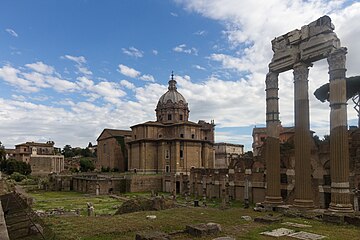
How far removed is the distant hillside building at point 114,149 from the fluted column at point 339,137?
5151 cm

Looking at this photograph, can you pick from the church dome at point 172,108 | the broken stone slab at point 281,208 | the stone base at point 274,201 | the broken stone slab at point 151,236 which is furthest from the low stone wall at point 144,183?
the broken stone slab at point 151,236

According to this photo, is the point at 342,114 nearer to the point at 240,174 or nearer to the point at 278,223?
the point at 278,223

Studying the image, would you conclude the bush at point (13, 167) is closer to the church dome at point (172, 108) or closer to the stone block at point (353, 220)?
the church dome at point (172, 108)

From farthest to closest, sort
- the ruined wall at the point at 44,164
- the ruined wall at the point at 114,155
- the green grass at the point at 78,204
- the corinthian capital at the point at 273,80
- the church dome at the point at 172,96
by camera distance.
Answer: the ruined wall at the point at 44,164, the ruined wall at the point at 114,155, the church dome at the point at 172,96, the green grass at the point at 78,204, the corinthian capital at the point at 273,80

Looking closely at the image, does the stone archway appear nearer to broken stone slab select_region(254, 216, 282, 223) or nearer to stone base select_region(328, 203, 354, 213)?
stone base select_region(328, 203, 354, 213)

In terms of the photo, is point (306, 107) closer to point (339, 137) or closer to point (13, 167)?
point (339, 137)

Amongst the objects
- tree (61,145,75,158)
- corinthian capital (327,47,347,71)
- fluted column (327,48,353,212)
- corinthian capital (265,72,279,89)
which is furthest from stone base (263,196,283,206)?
tree (61,145,75,158)

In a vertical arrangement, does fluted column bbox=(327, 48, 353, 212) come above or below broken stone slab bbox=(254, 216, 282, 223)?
above

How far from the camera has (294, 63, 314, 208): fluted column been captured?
14164 mm

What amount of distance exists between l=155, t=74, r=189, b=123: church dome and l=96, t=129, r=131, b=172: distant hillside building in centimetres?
896

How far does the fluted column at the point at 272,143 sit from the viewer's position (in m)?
15.7

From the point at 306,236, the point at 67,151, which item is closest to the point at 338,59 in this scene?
the point at 306,236

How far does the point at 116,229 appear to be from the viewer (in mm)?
10445

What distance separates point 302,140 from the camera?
567 inches
